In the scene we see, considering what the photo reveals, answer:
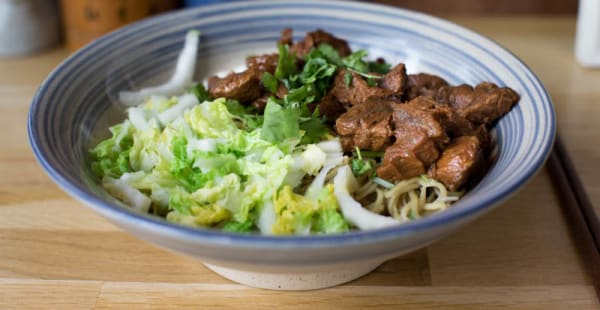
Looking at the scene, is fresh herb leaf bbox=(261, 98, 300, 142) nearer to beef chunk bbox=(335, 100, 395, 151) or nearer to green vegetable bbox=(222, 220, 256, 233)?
beef chunk bbox=(335, 100, 395, 151)

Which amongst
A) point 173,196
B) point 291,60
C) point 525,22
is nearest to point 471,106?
point 291,60

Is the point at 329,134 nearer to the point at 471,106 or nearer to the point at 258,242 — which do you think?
the point at 471,106

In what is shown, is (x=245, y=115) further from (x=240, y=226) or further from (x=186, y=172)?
(x=240, y=226)

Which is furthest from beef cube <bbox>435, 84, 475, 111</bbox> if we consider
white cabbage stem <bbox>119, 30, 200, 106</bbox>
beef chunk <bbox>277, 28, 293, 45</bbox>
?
white cabbage stem <bbox>119, 30, 200, 106</bbox>

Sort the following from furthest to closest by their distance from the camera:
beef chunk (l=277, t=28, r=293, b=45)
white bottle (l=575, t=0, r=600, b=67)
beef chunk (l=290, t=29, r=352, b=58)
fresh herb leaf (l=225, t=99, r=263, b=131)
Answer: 1. white bottle (l=575, t=0, r=600, b=67)
2. beef chunk (l=277, t=28, r=293, b=45)
3. beef chunk (l=290, t=29, r=352, b=58)
4. fresh herb leaf (l=225, t=99, r=263, b=131)

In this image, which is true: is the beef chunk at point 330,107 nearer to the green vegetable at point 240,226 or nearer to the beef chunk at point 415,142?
the beef chunk at point 415,142
